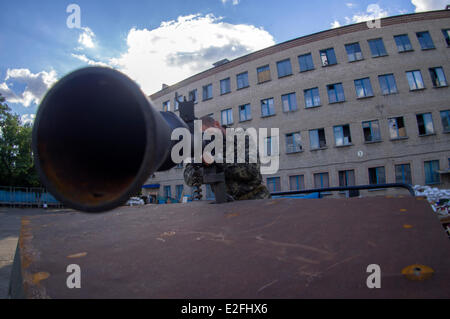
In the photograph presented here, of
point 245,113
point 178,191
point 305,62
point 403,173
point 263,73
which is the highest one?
point 305,62

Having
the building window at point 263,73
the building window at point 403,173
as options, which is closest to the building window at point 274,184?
the building window at point 403,173

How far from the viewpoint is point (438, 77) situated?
19109 mm

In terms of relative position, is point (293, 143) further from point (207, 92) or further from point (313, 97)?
point (207, 92)

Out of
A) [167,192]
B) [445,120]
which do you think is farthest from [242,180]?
[167,192]

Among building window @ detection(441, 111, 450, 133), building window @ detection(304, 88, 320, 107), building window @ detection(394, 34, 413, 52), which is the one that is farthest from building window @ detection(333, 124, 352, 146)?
building window @ detection(394, 34, 413, 52)

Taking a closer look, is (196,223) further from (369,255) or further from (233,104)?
(233,104)

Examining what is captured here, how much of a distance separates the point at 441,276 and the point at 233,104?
79.3ft

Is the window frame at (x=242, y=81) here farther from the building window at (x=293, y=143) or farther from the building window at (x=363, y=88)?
the building window at (x=363, y=88)

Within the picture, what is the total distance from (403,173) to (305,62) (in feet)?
38.1

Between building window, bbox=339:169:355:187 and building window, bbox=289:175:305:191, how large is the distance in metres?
2.80

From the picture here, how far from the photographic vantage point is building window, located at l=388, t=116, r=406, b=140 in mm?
18453

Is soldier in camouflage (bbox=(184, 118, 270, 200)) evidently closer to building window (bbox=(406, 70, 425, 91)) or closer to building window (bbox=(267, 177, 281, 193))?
building window (bbox=(267, 177, 281, 193))

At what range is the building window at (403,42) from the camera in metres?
19.7
